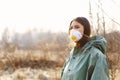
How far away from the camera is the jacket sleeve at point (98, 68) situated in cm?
339

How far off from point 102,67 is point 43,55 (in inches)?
617

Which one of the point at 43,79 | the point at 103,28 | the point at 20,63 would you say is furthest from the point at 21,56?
the point at 103,28

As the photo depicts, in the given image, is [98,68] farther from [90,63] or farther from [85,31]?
[85,31]

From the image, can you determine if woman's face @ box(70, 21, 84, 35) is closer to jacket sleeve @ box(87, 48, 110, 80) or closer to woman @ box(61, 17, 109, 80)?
woman @ box(61, 17, 109, 80)

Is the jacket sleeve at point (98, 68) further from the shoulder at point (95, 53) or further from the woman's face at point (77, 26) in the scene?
the woman's face at point (77, 26)

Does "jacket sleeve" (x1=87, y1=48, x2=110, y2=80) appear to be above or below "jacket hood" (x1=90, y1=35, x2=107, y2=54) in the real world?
below

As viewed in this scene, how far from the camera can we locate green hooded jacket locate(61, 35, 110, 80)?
3.41m

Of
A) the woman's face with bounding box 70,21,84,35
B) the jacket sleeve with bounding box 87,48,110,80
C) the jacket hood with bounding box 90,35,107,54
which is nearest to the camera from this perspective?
the jacket sleeve with bounding box 87,48,110,80

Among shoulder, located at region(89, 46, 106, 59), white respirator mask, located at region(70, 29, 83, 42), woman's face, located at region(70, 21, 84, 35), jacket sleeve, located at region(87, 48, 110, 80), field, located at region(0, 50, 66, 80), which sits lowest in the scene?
field, located at region(0, 50, 66, 80)

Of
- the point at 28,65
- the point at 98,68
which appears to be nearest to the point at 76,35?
the point at 98,68

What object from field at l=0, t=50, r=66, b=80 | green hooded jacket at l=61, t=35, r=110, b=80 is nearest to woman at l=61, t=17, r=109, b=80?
green hooded jacket at l=61, t=35, r=110, b=80

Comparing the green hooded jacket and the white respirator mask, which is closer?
the green hooded jacket

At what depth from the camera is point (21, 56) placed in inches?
705

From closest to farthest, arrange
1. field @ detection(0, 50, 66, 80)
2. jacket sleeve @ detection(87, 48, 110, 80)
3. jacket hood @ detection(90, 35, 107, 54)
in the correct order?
jacket sleeve @ detection(87, 48, 110, 80)
jacket hood @ detection(90, 35, 107, 54)
field @ detection(0, 50, 66, 80)
